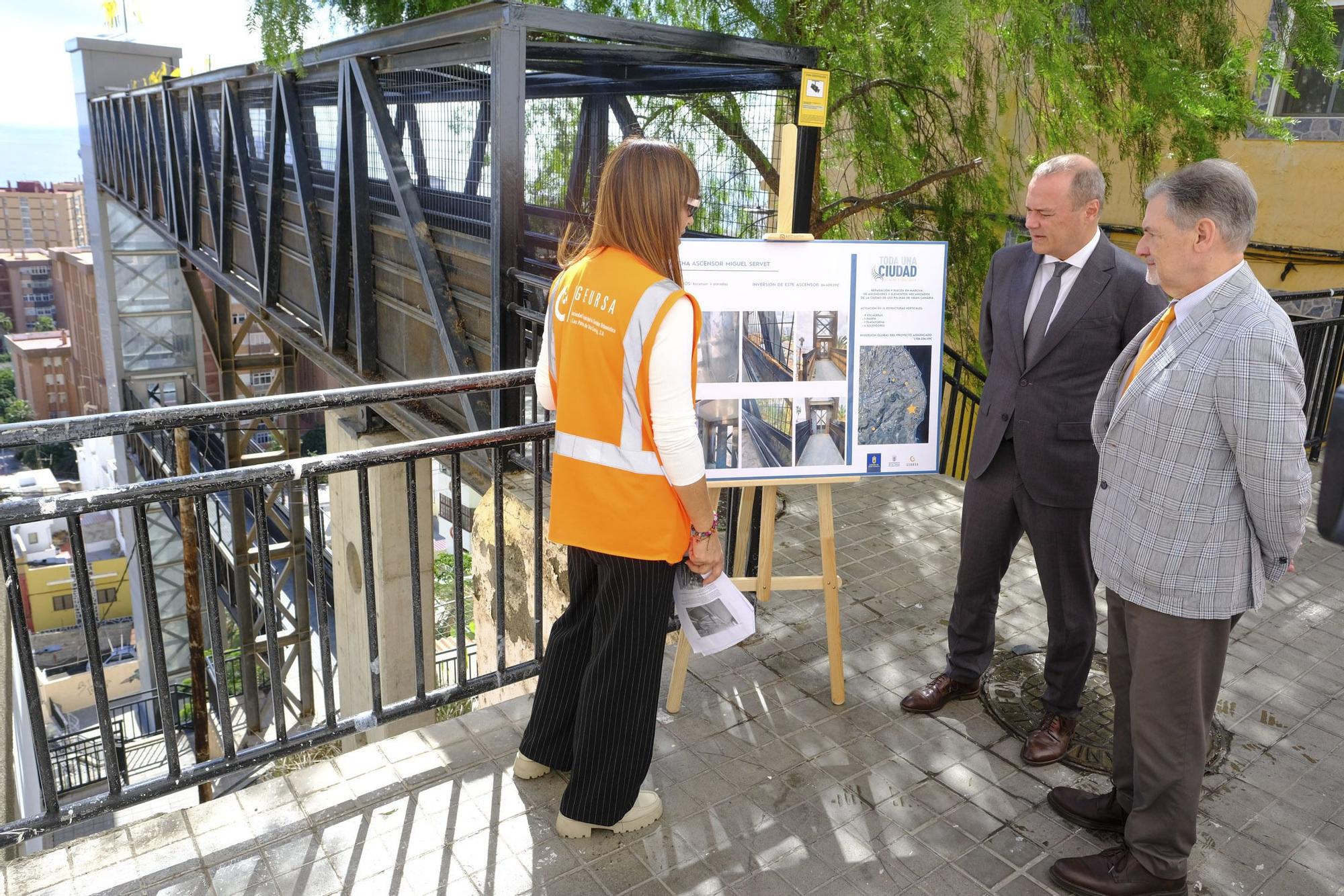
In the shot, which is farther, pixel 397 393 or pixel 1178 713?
pixel 397 393

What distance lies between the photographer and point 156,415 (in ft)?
8.21

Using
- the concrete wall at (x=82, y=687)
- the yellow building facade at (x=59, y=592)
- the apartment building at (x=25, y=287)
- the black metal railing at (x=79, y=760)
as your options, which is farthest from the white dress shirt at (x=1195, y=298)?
the apartment building at (x=25, y=287)

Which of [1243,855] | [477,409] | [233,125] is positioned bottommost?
[1243,855]

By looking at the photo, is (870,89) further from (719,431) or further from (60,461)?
(60,461)

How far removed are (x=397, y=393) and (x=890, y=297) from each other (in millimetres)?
1790

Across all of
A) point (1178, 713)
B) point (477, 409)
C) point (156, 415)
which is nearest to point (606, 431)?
point (156, 415)

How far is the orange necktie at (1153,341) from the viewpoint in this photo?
2604 millimetres

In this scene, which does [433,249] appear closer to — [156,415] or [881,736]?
[156,415]

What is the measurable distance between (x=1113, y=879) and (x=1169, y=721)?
0.50 m

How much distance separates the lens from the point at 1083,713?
145 inches

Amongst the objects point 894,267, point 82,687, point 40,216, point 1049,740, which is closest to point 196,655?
point 894,267

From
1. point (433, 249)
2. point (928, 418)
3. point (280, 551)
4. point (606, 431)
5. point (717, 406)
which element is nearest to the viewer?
point (606, 431)

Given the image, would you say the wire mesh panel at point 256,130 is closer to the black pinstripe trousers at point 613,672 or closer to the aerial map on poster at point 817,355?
the aerial map on poster at point 817,355

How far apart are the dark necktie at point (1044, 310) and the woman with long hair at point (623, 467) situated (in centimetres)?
134
